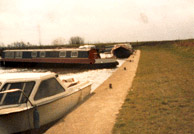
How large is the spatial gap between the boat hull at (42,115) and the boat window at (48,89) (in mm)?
341

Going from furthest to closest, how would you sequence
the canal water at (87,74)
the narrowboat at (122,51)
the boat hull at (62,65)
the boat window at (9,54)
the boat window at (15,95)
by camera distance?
1. the narrowboat at (122,51)
2. the boat window at (9,54)
3. the boat hull at (62,65)
4. the canal water at (87,74)
5. the boat window at (15,95)

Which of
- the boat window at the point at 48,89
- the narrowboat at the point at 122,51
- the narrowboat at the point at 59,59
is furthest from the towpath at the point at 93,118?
the narrowboat at the point at 122,51

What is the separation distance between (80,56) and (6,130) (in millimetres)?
21526

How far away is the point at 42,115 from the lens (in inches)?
279

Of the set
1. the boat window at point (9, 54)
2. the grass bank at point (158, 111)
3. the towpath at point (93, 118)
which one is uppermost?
the boat window at point (9, 54)

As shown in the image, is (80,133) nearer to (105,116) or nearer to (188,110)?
(105,116)

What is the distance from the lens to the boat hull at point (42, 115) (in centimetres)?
602

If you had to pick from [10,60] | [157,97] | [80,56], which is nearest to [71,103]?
[157,97]

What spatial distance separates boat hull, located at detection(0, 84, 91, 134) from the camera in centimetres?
602

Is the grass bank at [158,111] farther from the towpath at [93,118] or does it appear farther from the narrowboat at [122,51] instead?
the narrowboat at [122,51]

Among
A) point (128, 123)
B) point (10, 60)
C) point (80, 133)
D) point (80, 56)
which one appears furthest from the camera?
point (10, 60)

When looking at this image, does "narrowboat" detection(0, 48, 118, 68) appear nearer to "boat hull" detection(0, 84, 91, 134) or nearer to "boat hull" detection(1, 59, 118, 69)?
"boat hull" detection(1, 59, 118, 69)

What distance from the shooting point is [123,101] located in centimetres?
898

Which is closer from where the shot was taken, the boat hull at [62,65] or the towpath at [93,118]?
the towpath at [93,118]
